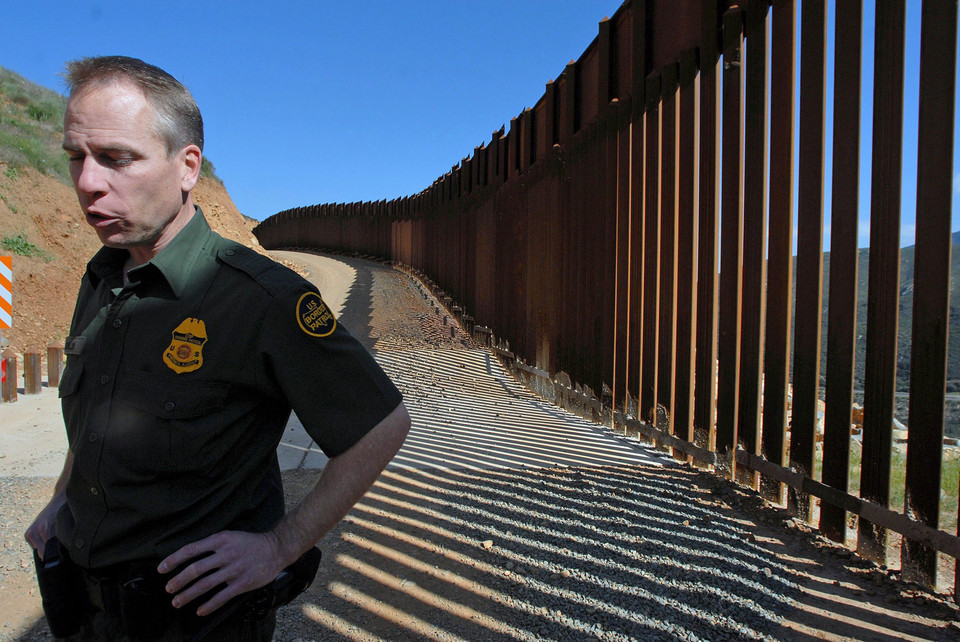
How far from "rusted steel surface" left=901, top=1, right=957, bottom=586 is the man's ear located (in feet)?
8.97

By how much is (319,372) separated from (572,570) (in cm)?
203

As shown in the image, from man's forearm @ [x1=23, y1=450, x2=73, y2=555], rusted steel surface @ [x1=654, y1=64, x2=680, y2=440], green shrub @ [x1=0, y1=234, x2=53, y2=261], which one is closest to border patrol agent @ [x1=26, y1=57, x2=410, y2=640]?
man's forearm @ [x1=23, y1=450, x2=73, y2=555]

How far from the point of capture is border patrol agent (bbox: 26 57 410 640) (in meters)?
1.28

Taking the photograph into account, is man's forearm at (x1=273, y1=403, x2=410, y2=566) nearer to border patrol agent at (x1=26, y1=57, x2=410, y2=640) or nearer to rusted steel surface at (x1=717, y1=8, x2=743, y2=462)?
border patrol agent at (x1=26, y1=57, x2=410, y2=640)

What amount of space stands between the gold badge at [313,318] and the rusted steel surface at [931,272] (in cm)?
247

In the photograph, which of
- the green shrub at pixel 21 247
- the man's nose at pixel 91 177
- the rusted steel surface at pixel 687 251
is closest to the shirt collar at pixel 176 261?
the man's nose at pixel 91 177

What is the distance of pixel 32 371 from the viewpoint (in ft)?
23.5

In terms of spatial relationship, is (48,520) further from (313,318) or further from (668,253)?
(668,253)

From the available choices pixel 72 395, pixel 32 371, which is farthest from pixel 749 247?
pixel 32 371

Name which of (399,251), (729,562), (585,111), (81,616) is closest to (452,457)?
(729,562)

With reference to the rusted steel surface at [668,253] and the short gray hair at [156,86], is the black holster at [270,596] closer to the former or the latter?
the short gray hair at [156,86]

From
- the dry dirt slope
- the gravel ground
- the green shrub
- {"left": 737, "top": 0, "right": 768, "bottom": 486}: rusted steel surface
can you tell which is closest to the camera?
the gravel ground

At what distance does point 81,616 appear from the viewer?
1.39 m

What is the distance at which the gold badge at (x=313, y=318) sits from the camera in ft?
4.28
